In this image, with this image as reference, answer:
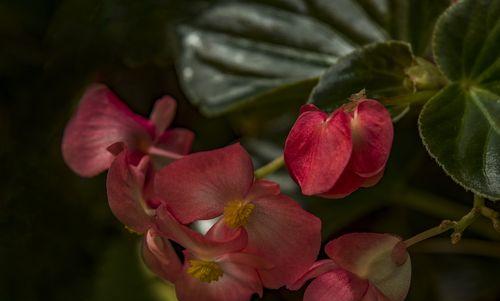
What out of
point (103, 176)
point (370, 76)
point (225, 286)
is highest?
point (370, 76)

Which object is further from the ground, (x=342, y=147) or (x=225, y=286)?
(x=342, y=147)

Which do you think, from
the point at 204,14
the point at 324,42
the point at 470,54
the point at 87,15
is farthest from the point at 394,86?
the point at 87,15

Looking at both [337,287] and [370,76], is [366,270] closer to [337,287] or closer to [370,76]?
[337,287]

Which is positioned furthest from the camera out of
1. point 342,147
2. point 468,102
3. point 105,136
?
point 105,136

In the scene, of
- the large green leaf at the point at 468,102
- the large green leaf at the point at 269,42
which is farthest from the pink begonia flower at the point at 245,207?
the large green leaf at the point at 269,42

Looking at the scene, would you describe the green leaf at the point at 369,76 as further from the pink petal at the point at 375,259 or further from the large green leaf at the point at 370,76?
the pink petal at the point at 375,259

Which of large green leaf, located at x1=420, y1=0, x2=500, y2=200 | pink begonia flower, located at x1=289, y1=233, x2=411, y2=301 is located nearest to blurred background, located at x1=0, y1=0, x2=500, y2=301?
large green leaf, located at x1=420, y1=0, x2=500, y2=200

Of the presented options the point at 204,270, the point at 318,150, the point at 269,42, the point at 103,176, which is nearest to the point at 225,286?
the point at 204,270
